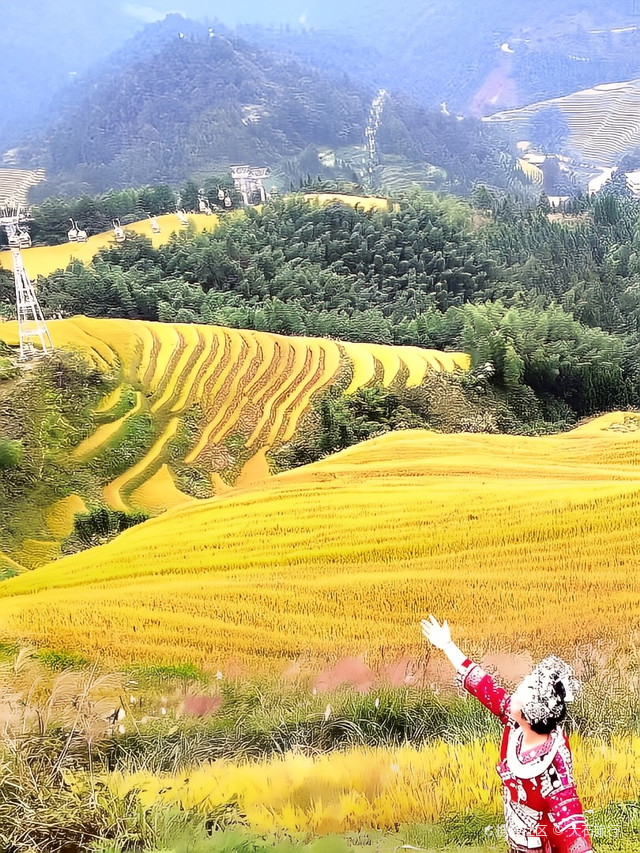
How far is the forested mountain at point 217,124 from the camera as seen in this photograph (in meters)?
3.79

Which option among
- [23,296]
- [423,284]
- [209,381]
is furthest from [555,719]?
[23,296]

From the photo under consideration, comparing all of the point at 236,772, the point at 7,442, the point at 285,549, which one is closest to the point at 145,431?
the point at 7,442

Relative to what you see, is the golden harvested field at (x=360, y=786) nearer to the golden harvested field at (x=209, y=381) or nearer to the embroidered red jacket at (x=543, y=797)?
the embroidered red jacket at (x=543, y=797)

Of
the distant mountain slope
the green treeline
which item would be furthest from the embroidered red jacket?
the distant mountain slope

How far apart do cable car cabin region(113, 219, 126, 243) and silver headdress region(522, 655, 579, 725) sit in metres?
2.86

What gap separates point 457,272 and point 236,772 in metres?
2.60

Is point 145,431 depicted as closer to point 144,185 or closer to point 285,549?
point 285,549

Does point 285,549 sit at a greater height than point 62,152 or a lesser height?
lesser

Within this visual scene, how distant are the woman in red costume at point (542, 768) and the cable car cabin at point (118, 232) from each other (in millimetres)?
2835

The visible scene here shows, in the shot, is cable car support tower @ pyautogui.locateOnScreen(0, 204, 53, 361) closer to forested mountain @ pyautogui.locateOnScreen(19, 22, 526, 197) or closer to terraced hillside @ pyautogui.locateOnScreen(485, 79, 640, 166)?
forested mountain @ pyautogui.locateOnScreen(19, 22, 526, 197)

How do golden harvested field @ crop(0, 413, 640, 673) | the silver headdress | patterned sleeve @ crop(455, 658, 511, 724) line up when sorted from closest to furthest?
the silver headdress
patterned sleeve @ crop(455, 658, 511, 724)
golden harvested field @ crop(0, 413, 640, 673)

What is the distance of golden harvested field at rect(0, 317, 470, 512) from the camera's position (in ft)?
11.1

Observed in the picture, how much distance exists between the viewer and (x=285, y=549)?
133 inches

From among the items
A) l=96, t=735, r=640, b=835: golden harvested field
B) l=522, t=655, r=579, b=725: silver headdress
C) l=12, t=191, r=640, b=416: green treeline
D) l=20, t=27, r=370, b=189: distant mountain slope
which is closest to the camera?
l=522, t=655, r=579, b=725: silver headdress
